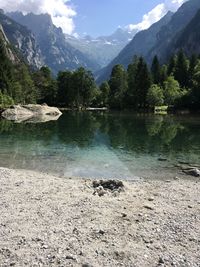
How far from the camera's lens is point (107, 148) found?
133ft

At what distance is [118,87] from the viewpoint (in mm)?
141625

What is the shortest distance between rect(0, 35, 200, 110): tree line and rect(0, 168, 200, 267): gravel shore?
8559 cm

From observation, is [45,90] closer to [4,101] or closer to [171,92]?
[4,101]

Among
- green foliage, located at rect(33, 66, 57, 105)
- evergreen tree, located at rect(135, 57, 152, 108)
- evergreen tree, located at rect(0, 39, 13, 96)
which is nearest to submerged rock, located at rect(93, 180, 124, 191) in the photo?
Answer: evergreen tree, located at rect(0, 39, 13, 96)

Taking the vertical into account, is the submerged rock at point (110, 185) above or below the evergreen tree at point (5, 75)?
below

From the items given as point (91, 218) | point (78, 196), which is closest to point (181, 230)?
point (91, 218)

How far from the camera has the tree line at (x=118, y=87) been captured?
378 ft

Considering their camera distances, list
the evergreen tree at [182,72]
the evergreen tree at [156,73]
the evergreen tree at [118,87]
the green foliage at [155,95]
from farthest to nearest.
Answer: the evergreen tree at [156,73] → the evergreen tree at [118,87] → the evergreen tree at [182,72] → the green foliage at [155,95]

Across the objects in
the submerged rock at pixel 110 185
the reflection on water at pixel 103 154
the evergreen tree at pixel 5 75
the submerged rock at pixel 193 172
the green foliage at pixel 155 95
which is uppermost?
the evergreen tree at pixel 5 75

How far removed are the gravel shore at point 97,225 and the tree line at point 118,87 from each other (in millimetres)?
85587

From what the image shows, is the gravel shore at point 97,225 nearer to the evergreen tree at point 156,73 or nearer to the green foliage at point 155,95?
the green foliage at point 155,95

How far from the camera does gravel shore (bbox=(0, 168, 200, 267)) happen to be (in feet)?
39.7

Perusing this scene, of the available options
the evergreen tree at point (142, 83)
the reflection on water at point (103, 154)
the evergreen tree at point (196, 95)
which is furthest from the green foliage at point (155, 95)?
the reflection on water at point (103, 154)

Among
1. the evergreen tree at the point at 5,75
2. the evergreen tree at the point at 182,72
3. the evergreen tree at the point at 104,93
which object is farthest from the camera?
the evergreen tree at the point at 104,93
